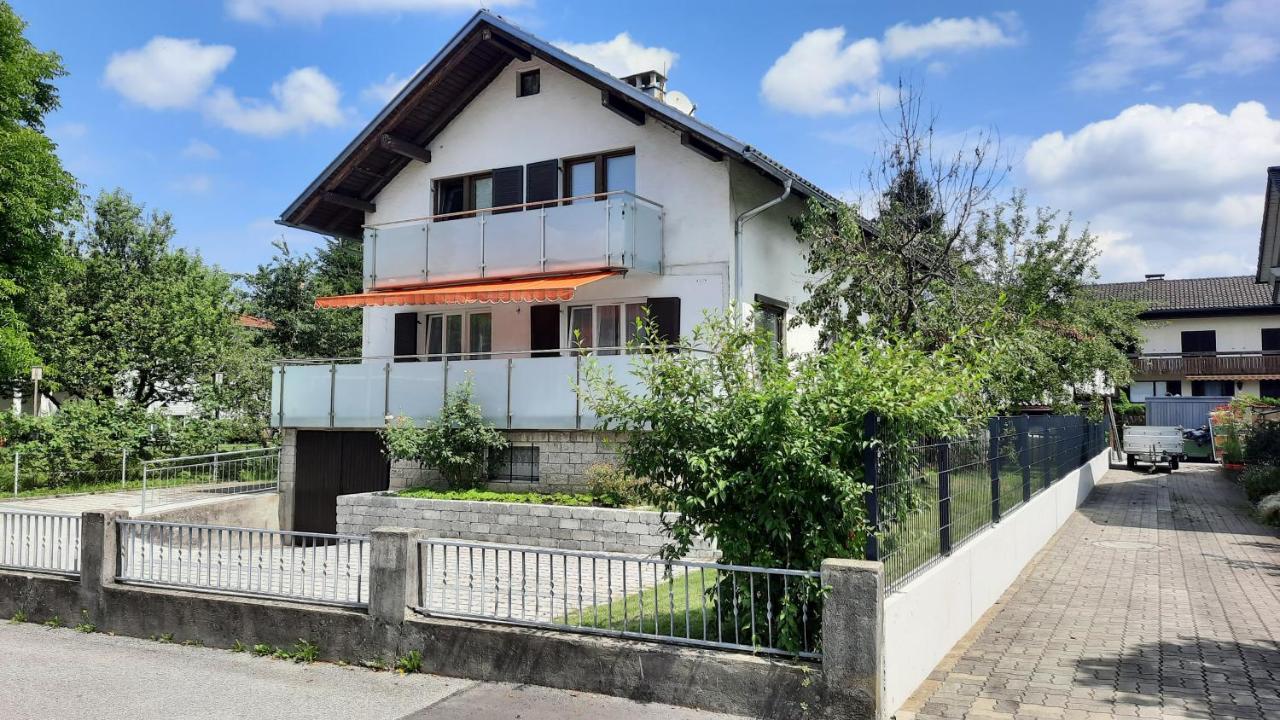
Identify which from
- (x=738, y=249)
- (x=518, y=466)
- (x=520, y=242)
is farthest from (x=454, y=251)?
(x=738, y=249)

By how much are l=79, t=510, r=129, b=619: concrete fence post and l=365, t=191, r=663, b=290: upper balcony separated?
9000 mm

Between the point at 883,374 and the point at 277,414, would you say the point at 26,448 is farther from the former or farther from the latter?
the point at 883,374

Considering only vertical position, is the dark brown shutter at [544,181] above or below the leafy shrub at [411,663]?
above

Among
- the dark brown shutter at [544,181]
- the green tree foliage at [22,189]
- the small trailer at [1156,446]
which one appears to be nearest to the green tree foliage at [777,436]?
the dark brown shutter at [544,181]

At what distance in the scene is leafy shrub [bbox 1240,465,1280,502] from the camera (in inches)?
751

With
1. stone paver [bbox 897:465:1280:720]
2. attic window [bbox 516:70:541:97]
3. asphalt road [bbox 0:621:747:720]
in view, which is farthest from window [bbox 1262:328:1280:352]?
asphalt road [bbox 0:621:747:720]

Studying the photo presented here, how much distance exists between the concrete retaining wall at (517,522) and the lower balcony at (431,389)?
188cm

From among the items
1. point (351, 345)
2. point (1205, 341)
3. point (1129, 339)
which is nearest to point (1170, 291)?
point (1205, 341)

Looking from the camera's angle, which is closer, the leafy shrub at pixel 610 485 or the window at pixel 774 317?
the leafy shrub at pixel 610 485

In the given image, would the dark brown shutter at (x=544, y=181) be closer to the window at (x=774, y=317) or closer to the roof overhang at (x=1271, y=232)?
the window at (x=774, y=317)

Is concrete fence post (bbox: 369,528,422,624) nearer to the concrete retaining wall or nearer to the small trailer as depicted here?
the concrete retaining wall

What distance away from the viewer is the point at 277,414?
18.3 metres

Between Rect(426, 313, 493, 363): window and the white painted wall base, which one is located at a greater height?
Rect(426, 313, 493, 363): window

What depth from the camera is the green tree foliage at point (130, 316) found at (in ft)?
90.9
